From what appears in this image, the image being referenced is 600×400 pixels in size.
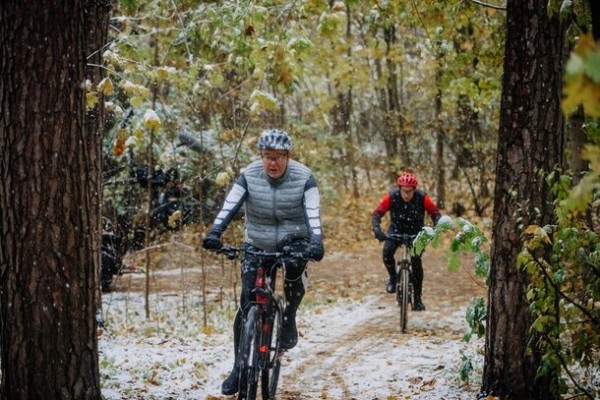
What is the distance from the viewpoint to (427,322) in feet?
31.5

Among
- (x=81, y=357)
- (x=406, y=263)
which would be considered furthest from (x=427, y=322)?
(x=81, y=357)

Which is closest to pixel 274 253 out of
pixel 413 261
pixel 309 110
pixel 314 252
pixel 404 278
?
pixel 314 252

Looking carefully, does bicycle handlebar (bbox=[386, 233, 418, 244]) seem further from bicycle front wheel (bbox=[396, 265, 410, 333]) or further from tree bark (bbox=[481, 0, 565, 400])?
tree bark (bbox=[481, 0, 565, 400])

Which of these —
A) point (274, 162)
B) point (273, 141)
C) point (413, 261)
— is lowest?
point (413, 261)

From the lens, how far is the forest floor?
6.16m

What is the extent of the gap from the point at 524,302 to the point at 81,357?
10.2 feet

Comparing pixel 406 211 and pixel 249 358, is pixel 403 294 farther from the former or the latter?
pixel 249 358

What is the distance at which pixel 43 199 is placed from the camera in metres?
4.12

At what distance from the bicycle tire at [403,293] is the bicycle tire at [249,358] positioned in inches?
162

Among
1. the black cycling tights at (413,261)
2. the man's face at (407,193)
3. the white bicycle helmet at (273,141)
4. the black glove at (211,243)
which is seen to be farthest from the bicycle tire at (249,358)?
the black cycling tights at (413,261)

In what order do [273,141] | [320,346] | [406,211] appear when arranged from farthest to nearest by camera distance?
[406,211], [320,346], [273,141]

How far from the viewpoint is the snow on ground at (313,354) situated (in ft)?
20.1

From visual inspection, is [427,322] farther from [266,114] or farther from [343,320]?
[266,114]

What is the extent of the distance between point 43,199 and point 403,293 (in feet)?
19.2
